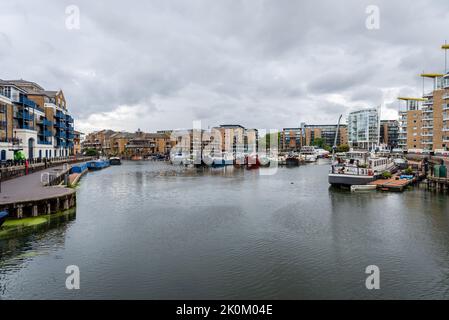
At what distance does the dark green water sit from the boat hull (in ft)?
37.9

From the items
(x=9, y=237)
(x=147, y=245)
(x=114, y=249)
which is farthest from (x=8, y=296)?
(x=9, y=237)

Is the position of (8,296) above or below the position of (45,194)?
below

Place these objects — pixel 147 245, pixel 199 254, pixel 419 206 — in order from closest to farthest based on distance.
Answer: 1. pixel 199 254
2. pixel 147 245
3. pixel 419 206

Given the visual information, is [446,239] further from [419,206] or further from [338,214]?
[419,206]

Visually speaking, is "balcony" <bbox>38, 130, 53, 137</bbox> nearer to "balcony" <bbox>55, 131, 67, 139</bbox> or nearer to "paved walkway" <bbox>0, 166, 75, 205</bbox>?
"balcony" <bbox>55, 131, 67, 139</bbox>

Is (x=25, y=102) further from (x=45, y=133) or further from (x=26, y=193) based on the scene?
(x=26, y=193)

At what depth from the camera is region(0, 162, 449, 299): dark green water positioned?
14.1 metres

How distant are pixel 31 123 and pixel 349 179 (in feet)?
219

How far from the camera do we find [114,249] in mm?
19281

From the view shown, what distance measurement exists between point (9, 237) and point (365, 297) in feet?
73.5

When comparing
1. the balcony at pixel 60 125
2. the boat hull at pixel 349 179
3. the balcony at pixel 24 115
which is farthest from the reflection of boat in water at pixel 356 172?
the balcony at pixel 60 125

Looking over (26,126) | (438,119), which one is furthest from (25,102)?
(438,119)

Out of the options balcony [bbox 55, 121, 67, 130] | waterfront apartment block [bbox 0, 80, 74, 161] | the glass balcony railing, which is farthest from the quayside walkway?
balcony [bbox 55, 121, 67, 130]

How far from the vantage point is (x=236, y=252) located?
61.4ft
